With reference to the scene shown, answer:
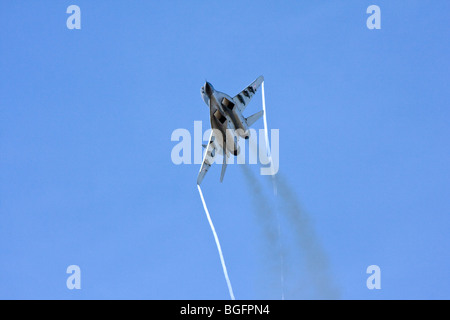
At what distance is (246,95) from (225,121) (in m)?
4.43

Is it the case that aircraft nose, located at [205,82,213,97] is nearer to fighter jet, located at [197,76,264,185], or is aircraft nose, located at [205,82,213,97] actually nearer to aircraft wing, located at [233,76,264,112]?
fighter jet, located at [197,76,264,185]

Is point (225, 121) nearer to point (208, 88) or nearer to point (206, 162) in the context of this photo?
point (208, 88)

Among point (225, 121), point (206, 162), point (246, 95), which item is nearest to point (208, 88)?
point (225, 121)

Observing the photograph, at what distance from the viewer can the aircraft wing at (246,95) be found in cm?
4591

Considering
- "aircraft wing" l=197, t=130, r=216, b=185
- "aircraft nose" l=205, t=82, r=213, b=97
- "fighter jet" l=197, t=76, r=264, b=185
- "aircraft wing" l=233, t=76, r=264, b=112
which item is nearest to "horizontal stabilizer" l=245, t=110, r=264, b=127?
"fighter jet" l=197, t=76, r=264, b=185

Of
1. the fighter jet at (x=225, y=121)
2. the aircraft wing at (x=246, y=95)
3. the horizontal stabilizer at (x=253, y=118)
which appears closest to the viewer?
the fighter jet at (x=225, y=121)

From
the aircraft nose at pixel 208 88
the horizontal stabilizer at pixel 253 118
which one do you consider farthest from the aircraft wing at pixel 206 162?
the aircraft nose at pixel 208 88

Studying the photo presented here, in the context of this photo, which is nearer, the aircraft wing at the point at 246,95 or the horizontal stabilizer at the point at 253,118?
the horizontal stabilizer at the point at 253,118

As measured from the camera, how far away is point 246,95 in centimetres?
4706

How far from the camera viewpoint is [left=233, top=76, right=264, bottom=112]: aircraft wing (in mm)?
45909

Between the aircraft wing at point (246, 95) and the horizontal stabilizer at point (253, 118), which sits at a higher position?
the aircraft wing at point (246, 95)

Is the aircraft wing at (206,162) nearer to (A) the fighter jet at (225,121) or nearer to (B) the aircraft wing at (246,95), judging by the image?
(A) the fighter jet at (225,121)
